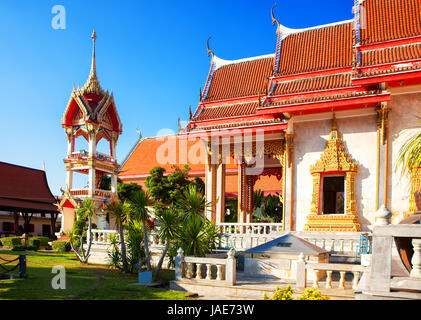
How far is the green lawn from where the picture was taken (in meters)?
9.19

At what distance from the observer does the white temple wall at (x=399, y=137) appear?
13297 millimetres

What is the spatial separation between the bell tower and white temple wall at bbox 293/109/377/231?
16.8m

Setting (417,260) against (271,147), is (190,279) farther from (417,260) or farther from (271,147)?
(271,147)

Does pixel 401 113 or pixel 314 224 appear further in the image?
pixel 314 224

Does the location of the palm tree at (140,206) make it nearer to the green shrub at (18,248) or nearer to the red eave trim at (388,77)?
the red eave trim at (388,77)

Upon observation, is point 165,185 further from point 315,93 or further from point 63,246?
point 315,93

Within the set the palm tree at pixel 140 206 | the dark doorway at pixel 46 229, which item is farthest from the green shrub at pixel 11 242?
the dark doorway at pixel 46 229

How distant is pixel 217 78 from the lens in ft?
65.0

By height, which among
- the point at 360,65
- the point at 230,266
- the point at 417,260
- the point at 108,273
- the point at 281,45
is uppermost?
the point at 281,45

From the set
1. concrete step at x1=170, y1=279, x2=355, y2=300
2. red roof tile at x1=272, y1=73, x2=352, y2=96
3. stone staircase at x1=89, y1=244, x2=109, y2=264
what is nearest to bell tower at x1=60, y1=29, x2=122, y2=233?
stone staircase at x1=89, y1=244, x2=109, y2=264

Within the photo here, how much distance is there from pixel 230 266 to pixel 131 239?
15.5 feet

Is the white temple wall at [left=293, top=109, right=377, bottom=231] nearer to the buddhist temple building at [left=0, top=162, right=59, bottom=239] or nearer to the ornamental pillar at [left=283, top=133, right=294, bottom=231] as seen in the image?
the ornamental pillar at [left=283, top=133, right=294, bottom=231]

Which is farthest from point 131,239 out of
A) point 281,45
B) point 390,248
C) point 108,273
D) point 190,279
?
point 281,45

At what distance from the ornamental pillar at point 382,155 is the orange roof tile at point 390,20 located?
2.70 metres
